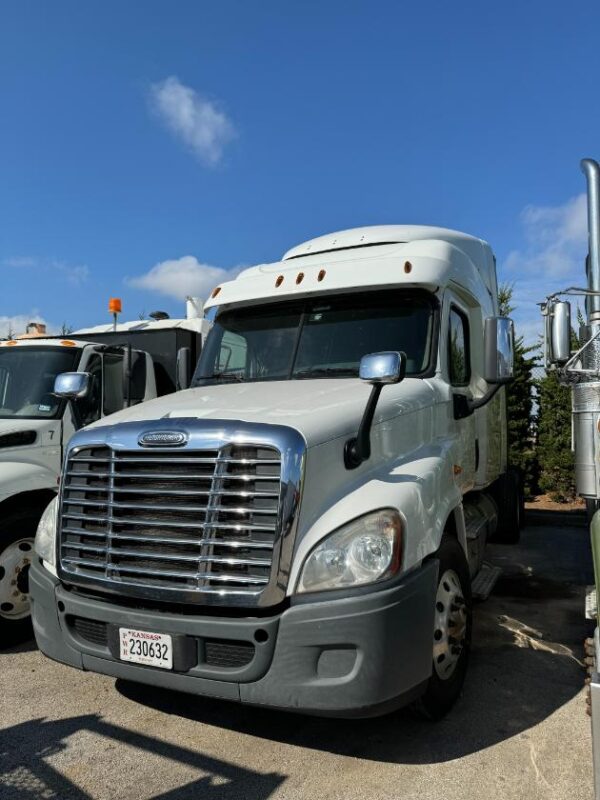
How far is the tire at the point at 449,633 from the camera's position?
3.35m

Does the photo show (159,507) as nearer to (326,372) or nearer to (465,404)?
(326,372)

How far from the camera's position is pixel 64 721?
3566mm

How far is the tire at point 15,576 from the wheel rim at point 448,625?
300 cm

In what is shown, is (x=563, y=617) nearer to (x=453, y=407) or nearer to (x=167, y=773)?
(x=453, y=407)

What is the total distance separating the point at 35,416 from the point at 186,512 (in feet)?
9.07

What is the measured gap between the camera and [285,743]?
3.29 metres

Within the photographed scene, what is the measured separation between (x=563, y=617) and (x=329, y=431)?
3.47 metres

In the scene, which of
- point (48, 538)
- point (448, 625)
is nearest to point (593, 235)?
point (448, 625)

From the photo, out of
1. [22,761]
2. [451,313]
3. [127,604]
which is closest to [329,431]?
[127,604]

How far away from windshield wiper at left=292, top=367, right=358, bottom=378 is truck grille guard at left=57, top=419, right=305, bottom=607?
129cm

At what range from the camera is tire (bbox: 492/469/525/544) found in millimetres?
7777

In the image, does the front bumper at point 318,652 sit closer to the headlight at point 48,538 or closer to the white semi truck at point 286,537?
the white semi truck at point 286,537

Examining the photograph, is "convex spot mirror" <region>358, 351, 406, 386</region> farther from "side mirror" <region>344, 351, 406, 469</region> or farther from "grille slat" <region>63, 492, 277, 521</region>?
"grille slat" <region>63, 492, 277, 521</region>

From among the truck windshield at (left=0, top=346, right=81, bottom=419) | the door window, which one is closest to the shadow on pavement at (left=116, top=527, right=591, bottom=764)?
the truck windshield at (left=0, top=346, right=81, bottom=419)
